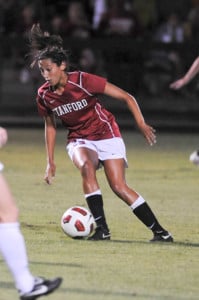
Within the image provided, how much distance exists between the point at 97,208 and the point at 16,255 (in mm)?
2975

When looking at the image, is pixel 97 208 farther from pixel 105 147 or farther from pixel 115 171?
pixel 105 147

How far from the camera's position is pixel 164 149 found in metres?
18.3

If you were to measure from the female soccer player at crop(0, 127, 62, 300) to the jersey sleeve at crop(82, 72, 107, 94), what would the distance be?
2726mm

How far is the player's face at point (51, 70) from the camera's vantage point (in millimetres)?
9352

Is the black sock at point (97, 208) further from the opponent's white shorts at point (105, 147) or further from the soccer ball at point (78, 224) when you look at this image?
the opponent's white shorts at point (105, 147)

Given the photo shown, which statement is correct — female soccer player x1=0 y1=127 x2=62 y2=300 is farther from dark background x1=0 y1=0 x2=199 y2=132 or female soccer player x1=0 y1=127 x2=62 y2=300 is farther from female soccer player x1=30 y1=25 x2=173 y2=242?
dark background x1=0 y1=0 x2=199 y2=132

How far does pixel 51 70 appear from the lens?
940 cm

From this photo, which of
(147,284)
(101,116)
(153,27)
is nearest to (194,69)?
(101,116)

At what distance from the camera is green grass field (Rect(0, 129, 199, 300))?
7652 mm

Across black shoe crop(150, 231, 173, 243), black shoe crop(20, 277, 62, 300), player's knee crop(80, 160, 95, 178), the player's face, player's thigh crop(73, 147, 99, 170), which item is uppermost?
the player's face

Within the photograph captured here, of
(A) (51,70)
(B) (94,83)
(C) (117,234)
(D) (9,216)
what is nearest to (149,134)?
(B) (94,83)

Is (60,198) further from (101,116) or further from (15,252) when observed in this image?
(15,252)

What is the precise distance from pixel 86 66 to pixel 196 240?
1144 centimetres

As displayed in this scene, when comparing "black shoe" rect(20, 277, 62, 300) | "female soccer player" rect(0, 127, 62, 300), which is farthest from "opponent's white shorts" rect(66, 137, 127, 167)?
"black shoe" rect(20, 277, 62, 300)
